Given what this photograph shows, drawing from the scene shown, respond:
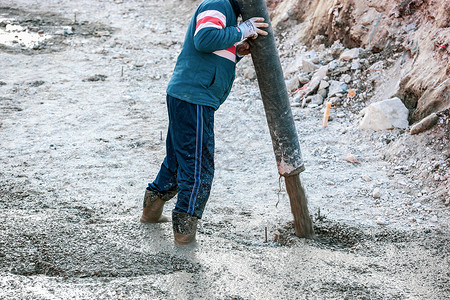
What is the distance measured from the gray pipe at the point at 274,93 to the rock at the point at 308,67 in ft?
13.5

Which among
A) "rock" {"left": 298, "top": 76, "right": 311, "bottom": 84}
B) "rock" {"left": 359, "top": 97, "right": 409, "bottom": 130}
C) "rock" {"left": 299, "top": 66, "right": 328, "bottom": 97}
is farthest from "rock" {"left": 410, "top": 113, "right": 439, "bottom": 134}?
"rock" {"left": 298, "top": 76, "right": 311, "bottom": 84}

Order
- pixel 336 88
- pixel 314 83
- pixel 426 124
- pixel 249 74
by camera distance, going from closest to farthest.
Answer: pixel 426 124
pixel 336 88
pixel 314 83
pixel 249 74

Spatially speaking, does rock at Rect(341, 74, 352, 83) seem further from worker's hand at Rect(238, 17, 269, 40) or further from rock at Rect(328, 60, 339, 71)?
worker's hand at Rect(238, 17, 269, 40)

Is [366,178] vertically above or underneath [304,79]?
underneath

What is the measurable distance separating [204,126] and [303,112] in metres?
3.62

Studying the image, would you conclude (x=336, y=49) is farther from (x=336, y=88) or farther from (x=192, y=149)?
(x=192, y=149)

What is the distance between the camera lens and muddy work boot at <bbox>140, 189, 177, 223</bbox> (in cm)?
350

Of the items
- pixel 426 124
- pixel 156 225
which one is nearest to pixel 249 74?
pixel 426 124

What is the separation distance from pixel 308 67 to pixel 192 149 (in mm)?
4517

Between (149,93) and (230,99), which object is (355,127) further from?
(149,93)

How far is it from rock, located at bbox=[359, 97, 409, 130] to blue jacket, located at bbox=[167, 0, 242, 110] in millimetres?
2960

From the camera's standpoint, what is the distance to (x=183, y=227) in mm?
3260

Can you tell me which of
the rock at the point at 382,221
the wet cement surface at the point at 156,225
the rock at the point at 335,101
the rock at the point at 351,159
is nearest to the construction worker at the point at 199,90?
the wet cement surface at the point at 156,225

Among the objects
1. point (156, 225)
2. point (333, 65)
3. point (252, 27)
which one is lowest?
point (156, 225)
